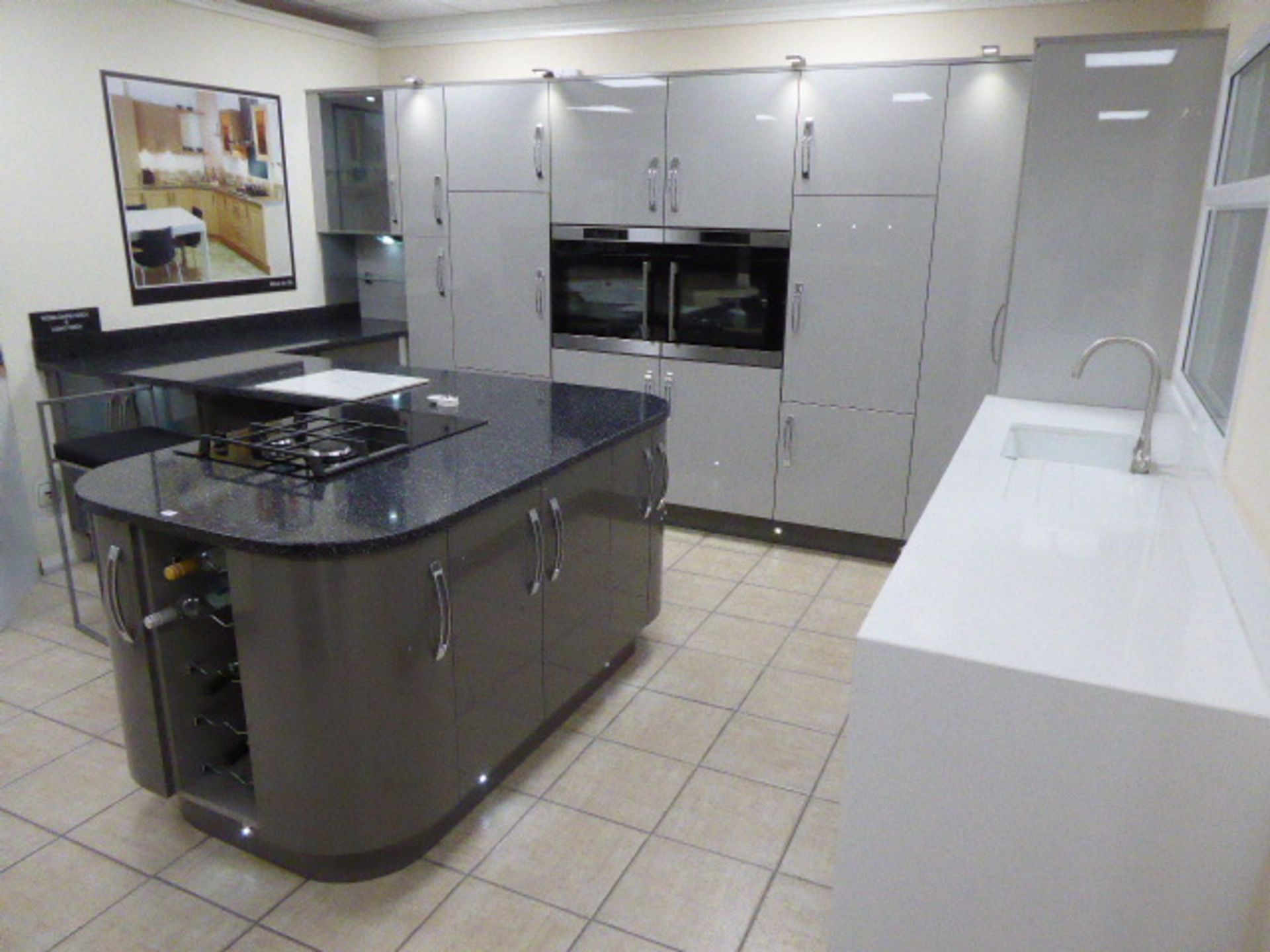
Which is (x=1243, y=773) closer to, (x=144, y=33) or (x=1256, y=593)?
(x=1256, y=593)

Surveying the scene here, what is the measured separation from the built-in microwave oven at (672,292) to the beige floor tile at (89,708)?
2.50 meters

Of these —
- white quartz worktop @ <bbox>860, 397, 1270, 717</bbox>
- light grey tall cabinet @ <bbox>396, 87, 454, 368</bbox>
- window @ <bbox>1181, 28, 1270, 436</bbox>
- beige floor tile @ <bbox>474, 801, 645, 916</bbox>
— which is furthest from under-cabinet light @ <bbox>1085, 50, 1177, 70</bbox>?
light grey tall cabinet @ <bbox>396, 87, 454, 368</bbox>

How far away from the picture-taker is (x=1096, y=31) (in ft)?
12.3

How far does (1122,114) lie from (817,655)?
206 centimetres

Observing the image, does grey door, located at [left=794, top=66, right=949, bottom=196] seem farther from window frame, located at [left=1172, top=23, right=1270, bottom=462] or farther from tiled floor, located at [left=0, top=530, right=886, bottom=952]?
tiled floor, located at [left=0, top=530, right=886, bottom=952]

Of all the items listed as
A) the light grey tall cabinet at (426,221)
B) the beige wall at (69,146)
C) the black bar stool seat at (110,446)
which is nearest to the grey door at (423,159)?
the light grey tall cabinet at (426,221)

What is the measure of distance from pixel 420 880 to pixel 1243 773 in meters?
1.68

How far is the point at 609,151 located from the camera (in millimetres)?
4125

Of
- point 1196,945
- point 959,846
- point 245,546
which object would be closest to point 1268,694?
point 1196,945

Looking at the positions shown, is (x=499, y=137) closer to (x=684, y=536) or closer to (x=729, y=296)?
(x=729, y=296)

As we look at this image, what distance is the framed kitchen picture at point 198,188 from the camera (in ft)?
13.0

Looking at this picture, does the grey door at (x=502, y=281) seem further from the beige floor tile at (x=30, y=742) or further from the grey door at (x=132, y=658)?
the grey door at (x=132, y=658)

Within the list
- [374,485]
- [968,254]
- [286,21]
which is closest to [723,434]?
[968,254]

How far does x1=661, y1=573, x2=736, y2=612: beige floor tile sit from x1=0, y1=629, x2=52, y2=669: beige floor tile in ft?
7.57
